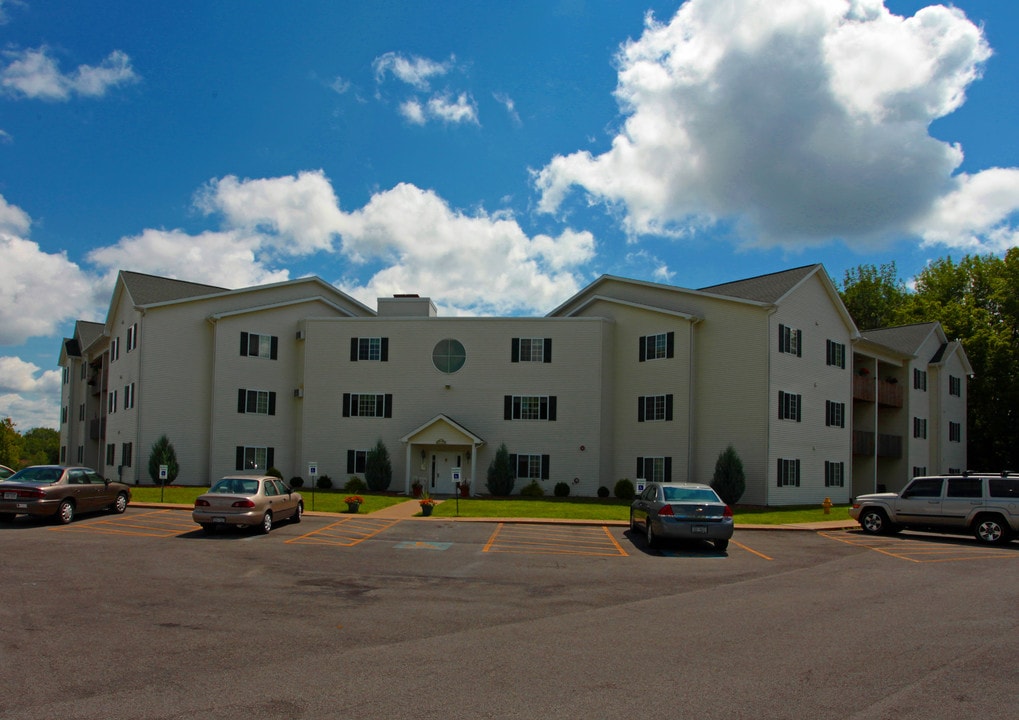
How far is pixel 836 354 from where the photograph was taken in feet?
125

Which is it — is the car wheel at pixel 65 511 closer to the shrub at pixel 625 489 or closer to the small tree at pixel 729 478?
the shrub at pixel 625 489

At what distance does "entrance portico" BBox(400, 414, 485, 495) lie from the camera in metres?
36.8

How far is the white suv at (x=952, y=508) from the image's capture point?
20562mm

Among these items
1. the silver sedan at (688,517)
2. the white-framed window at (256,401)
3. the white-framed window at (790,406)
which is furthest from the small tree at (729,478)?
the white-framed window at (256,401)

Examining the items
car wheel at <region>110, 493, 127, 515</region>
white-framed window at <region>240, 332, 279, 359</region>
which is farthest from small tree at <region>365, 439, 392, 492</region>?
car wheel at <region>110, 493, 127, 515</region>

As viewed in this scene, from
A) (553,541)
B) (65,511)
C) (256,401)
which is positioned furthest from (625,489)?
(65,511)

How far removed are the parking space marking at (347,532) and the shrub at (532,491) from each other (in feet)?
40.9

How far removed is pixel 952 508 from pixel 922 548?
2700 millimetres

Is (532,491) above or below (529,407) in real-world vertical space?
below

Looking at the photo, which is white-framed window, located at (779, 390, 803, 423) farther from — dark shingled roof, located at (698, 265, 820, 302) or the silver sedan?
the silver sedan

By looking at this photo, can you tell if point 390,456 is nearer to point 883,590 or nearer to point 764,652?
point 883,590

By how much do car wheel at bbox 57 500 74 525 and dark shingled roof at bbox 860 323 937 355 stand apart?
136ft

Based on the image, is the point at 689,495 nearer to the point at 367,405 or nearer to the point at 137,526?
the point at 137,526

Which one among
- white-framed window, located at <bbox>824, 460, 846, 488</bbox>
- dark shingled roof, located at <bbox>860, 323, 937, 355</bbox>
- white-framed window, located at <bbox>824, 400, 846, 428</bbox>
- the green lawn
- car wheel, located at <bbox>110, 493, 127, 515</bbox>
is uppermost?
dark shingled roof, located at <bbox>860, 323, 937, 355</bbox>
